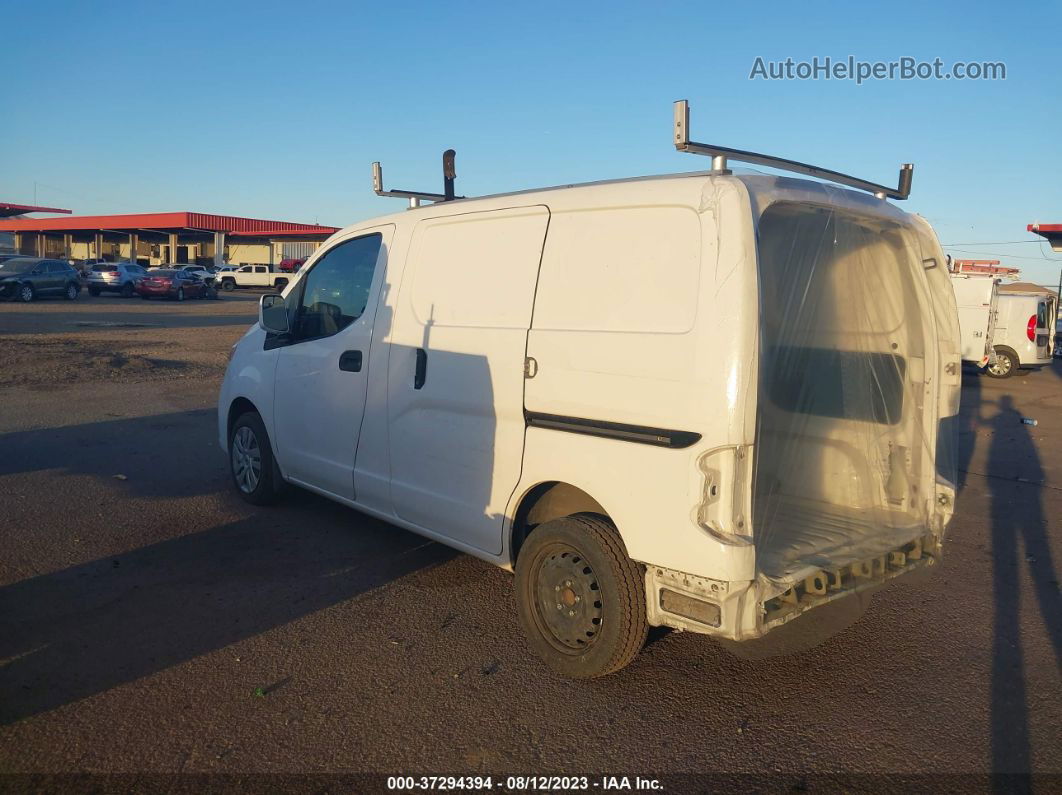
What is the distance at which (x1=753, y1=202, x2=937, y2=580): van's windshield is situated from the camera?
169 inches

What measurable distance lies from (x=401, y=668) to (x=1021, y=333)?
19.4 m

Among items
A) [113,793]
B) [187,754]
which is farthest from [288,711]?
[113,793]

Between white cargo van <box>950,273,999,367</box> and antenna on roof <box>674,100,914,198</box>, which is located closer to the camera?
antenna on roof <box>674,100,914,198</box>

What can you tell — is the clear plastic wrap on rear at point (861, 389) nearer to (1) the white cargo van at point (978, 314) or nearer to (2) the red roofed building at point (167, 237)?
(1) the white cargo van at point (978, 314)

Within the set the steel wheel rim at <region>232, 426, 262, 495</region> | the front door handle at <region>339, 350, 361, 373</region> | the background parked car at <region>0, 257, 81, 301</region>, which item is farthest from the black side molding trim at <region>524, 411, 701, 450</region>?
the background parked car at <region>0, 257, 81, 301</region>

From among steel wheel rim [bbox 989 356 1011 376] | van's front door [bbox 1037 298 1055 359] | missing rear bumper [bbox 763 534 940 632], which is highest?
van's front door [bbox 1037 298 1055 359]

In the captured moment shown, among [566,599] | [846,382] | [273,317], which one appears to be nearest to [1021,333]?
[846,382]

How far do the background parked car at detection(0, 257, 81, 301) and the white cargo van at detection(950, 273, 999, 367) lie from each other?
3136 centimetres

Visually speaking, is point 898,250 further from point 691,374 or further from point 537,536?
point 537,536

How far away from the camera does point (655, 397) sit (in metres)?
3.61

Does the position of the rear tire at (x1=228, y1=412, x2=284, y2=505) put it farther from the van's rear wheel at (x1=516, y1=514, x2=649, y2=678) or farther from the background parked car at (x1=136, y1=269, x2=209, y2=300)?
the background parked car at (x1=136, y1=269, x2=209, y2=300)

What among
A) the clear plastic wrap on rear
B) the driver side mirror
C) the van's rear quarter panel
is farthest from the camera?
the driver side mirror

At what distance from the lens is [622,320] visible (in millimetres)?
3807

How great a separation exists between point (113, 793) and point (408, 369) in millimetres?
2569
